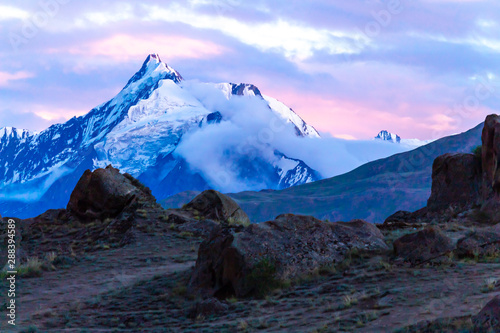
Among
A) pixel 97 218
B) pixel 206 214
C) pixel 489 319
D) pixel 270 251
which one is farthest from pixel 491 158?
pixel 489 319

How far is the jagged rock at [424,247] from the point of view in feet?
63.4

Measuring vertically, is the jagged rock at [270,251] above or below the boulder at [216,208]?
below

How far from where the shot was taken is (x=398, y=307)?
47.3 ft

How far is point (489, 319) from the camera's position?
10.6 m

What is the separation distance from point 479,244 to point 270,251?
279 inches

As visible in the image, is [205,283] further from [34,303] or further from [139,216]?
[139,216]

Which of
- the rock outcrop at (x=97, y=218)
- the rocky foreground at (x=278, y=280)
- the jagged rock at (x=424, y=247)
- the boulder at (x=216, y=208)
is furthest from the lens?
the boulder at (x=216, y=208)

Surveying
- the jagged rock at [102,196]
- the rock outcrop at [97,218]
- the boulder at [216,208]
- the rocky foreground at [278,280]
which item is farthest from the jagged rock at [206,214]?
the jagged rock at [102,196]

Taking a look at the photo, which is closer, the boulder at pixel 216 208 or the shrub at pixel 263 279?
the shrub at pixel 263 279

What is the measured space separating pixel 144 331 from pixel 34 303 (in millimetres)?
6396

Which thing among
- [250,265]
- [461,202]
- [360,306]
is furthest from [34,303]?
[461,202]

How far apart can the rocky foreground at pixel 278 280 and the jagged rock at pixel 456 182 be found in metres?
3.88

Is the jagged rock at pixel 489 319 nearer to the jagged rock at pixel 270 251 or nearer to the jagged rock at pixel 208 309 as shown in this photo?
the jagged rock at pixel 208 309

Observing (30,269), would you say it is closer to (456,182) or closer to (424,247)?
(424,247)
